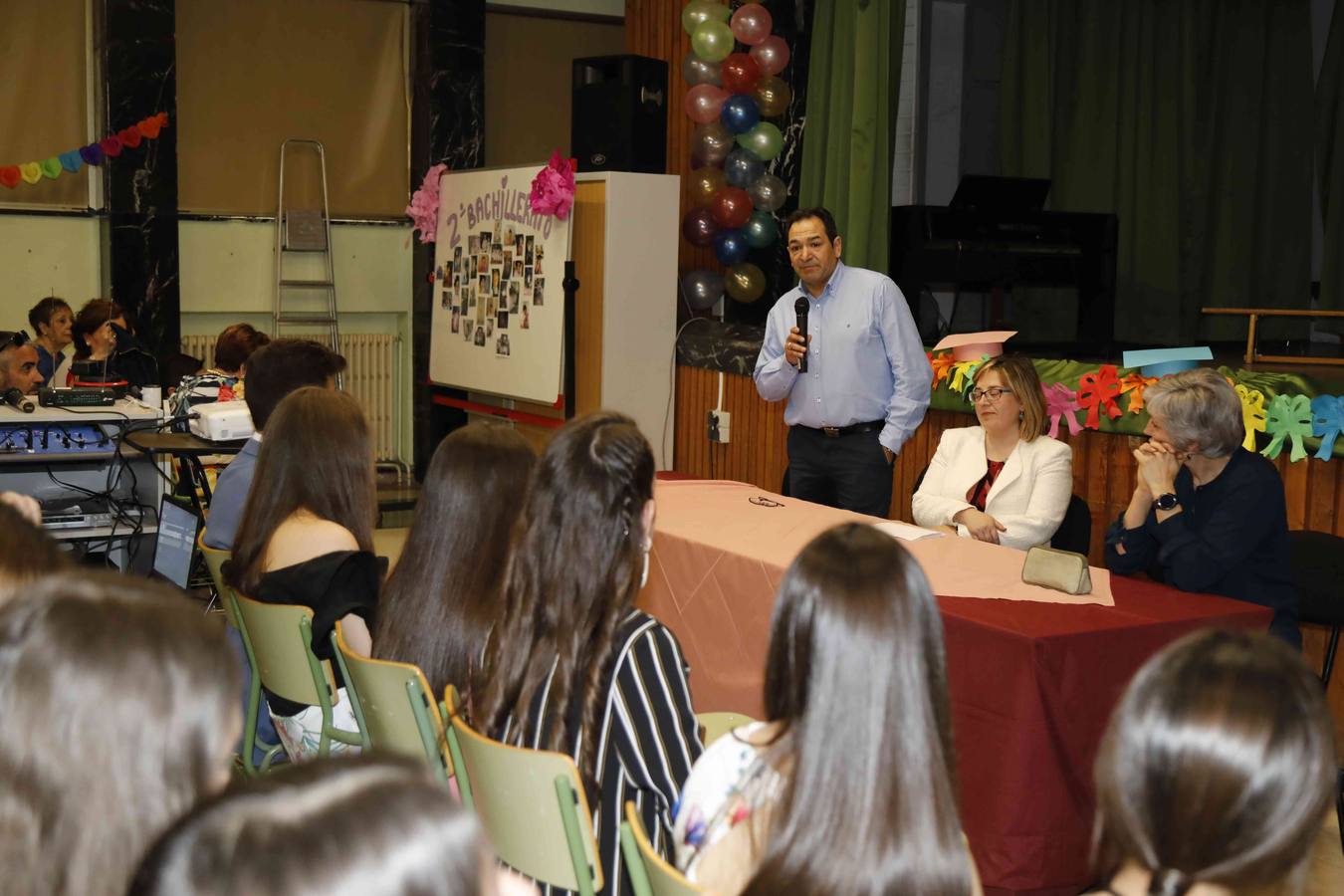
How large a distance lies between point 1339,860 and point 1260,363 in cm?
348

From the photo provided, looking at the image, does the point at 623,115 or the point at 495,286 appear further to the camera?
the point at 495,286

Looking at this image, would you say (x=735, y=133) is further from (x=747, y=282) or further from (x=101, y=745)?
(x=101, y=745)

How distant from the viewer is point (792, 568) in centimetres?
146

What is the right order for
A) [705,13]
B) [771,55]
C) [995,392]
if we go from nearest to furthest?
[995,392] < [771,55] < [705,13]

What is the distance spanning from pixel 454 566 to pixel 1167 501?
1.90m

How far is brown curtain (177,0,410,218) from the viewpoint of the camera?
24.9 feet

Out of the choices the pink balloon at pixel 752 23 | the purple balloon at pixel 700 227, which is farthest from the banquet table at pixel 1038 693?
the pink balloon at pixel 752 23

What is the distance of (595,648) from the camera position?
76.8 inches

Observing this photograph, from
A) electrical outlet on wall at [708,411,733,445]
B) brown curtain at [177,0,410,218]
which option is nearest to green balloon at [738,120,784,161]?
electrical outlet on wall at [708,411,733,445]

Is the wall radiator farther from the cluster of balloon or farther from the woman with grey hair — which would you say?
the woman with grey hair

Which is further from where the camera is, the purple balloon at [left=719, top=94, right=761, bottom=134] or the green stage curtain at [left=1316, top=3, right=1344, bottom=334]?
the green stage curtain at [left=1316, top=3, right=1344, bottom=334]

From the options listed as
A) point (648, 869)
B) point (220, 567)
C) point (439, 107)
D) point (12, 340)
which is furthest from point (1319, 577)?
point (439, 107)

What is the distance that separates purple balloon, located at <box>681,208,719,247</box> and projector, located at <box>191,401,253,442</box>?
293 centimetres

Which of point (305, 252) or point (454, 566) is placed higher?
point (305, 252)
